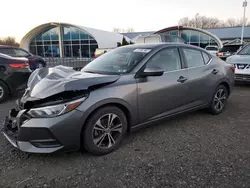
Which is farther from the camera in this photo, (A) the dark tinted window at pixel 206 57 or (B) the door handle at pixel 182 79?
(A) the dark tinted window at pixel 206 57

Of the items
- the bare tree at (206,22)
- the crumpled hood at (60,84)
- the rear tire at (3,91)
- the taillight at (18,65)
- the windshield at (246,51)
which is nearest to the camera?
the crumpled hood at (60,84)

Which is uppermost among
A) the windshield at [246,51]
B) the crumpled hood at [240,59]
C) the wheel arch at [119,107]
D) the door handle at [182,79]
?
the windshield at [246,51]

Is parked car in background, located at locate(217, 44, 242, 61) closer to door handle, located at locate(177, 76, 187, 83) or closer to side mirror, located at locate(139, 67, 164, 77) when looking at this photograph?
door handle, located at locate(177, 76, 187, 83)

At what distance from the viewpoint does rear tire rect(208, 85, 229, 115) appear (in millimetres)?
4101

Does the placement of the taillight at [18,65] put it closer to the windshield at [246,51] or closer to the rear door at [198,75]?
the rear door at [198,75]

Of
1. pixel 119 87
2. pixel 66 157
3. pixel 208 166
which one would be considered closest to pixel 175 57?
pixel 119 87

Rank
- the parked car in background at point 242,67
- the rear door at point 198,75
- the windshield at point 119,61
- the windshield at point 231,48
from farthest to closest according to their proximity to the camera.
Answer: the windshield at point 231,48
the parked car in background at point 242,67
the rear door at point 198,75
the windshield at point 119,61

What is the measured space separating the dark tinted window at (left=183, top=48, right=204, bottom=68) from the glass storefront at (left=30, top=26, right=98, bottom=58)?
26.3 metres

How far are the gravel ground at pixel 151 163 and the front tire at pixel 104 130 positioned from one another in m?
0.13

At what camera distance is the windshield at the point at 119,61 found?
3.05 m

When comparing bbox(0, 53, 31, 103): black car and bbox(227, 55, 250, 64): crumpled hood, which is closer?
bbox(0, 53, 31, 103): black car

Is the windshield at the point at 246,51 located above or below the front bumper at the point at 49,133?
above

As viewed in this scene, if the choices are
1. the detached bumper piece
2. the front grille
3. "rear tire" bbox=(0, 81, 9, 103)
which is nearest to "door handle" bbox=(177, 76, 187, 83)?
the detached bumper piece

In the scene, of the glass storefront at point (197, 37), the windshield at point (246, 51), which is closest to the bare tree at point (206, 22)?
the glass storefront at point (197, 37)
